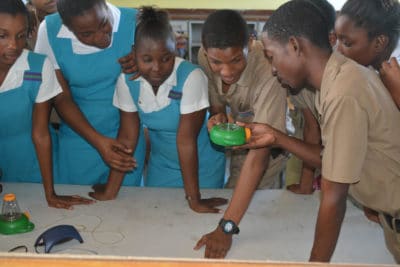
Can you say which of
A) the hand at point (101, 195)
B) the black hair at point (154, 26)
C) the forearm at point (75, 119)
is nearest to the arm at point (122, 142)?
the hand at point (101, 195)

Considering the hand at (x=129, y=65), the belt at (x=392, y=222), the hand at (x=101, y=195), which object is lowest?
the hand at (x=101, y=195)

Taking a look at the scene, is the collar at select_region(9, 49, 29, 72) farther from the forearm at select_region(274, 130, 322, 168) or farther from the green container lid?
the forearm at select_region(274, 130, 322, 168)

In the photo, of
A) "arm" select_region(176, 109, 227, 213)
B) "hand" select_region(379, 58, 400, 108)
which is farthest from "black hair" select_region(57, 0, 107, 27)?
"hand" select_region(379, 58, 400, 108)

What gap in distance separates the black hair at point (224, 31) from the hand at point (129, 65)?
1.07ft

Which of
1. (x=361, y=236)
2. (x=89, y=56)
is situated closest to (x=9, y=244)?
(x=89, y=56)

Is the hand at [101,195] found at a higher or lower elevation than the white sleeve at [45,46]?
lower

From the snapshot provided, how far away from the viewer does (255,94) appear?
5.04ft

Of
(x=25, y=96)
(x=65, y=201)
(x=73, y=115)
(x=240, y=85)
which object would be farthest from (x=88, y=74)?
(x=240, y=85)

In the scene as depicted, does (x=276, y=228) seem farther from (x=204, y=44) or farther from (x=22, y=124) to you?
(x=22, y=124)

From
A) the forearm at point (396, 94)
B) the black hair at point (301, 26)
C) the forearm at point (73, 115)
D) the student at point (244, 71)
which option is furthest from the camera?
the forearm at point (73, 115)

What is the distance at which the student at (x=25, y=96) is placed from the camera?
1.51 m

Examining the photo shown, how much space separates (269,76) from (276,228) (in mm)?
494

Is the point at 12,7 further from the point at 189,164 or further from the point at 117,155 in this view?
the point at 189,164

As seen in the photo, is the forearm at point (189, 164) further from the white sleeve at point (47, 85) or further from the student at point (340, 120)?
the student at point (340, 120)
